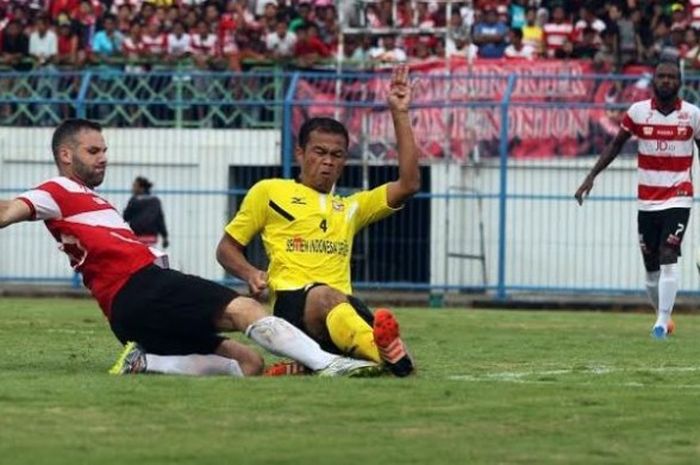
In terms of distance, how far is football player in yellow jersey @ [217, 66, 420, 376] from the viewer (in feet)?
38.3

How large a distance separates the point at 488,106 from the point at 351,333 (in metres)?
16.9

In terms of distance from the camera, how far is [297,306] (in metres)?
11.8

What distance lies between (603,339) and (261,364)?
21.0 ft

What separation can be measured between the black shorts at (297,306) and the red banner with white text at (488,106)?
15746mm

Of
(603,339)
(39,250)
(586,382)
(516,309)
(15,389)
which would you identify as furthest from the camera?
(39,250)

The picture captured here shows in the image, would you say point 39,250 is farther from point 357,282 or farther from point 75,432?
point 75,432

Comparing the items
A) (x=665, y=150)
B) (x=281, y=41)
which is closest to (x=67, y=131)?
(x=665, y=150)

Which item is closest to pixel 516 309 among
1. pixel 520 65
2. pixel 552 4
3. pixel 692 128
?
pixel 520 65

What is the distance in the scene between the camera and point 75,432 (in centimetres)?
891

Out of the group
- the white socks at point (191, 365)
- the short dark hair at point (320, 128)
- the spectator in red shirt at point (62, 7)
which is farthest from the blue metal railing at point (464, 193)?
the white socks at point (191, 365)

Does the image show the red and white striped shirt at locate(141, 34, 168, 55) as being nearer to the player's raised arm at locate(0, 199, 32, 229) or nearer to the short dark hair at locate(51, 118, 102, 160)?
the short dark hair at locate(51, 118, 102, 160)

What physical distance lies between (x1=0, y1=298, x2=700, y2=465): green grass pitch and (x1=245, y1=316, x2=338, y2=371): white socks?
0.20m

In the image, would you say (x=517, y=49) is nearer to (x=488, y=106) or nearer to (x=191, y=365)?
(x=488, y=106)

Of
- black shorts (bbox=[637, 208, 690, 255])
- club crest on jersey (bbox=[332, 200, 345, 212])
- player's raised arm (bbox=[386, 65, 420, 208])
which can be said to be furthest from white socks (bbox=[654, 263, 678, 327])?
club crest on jersey (bbox=[332, 200, 345, 212])
